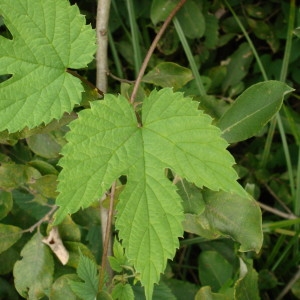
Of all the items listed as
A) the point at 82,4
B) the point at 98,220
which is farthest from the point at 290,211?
the point at 82,4

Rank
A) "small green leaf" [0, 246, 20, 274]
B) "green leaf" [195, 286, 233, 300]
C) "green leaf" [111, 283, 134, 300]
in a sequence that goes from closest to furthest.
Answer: "green leaf" [111, 283, 134, 300]
"green leaf" [195, 286, 233, 300]
"small green leaf" [0, 246, 20, 274]

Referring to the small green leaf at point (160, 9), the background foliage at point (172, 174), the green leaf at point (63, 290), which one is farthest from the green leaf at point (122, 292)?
the small green leaf at point (160, 9)

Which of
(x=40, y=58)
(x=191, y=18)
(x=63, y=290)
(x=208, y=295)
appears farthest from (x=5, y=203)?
(x=191, y=18)

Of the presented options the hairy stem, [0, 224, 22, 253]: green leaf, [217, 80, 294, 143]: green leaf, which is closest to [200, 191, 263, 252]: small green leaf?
[217, 80, 294, 143]: green leaf

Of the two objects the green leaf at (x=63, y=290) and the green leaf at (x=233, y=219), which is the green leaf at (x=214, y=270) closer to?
the green leaf at (x=233, y=219)

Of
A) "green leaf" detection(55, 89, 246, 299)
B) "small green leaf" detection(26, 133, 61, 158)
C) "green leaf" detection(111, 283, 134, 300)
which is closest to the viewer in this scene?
"green leaf" detection(55, 89, 246, 299)

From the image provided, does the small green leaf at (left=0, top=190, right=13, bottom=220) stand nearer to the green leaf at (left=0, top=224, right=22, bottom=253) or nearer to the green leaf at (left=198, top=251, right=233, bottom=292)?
the green leaf at (left=0, top=224, right=22, bottom=253)

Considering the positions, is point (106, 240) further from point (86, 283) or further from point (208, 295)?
point (208, 295)
